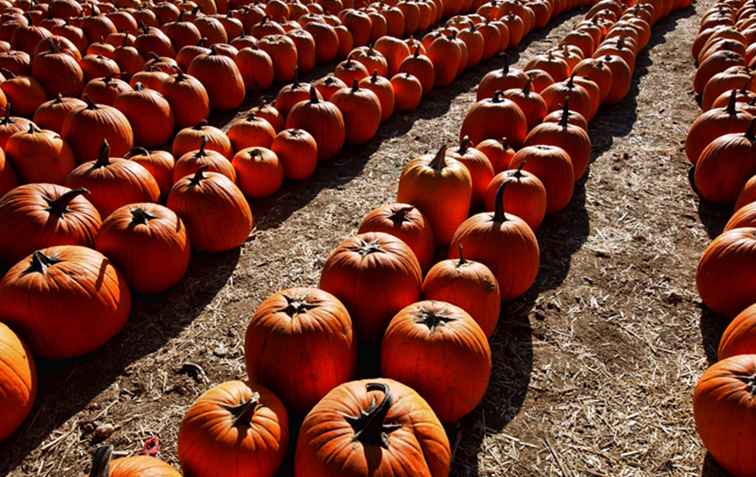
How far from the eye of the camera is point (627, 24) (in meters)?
9.97

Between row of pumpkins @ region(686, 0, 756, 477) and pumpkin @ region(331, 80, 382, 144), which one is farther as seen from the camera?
pumpkin @ region(331, 80, 382, 144)

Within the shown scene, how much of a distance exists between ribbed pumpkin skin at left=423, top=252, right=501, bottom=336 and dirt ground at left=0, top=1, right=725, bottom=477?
1.38 feet

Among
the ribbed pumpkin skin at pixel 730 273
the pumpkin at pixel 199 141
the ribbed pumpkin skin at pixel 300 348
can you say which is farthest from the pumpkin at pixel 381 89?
the ribbed pumpkin skin at pixel 300 348

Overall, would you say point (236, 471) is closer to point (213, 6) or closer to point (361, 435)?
point (361, 435)

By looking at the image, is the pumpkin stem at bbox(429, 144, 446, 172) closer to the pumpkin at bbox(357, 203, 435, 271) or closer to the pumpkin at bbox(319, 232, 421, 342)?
the pumpkin at bbox(357, 203, 435, 271)

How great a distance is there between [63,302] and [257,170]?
2.35 metres

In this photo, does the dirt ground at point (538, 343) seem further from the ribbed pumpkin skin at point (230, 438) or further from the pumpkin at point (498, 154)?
the pumpkin at point (498, 154)

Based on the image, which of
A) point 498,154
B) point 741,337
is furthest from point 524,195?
point 741,337

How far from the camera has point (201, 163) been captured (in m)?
4.96

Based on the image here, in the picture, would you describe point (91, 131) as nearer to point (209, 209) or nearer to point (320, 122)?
point (209, 209)

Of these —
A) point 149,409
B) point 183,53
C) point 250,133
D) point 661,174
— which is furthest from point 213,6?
point 149,409

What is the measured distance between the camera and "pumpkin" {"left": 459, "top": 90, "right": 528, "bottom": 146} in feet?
19.3

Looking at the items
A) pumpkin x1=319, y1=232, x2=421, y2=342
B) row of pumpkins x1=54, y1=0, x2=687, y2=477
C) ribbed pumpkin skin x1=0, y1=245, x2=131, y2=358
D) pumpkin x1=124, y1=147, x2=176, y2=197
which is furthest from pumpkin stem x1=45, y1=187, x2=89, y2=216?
pumpkin x1=319, y1=232, x2=421, y2=342

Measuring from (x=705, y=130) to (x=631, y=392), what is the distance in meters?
3.70
